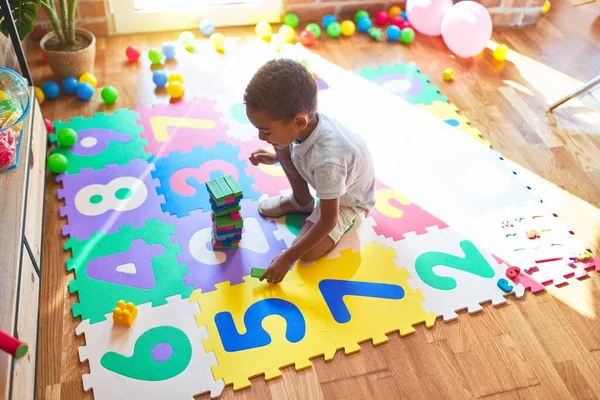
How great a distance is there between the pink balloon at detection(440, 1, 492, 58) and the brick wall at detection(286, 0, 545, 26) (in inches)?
12.5

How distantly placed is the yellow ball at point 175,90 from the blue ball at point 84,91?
28cm

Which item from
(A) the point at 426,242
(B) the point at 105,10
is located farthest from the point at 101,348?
(B) the point at 105,10

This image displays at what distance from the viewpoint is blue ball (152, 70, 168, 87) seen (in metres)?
2.24

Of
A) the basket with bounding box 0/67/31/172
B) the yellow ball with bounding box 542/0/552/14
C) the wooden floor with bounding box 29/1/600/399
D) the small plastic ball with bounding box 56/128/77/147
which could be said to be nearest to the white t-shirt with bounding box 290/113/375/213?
the wooden floor with bounding box 29/1/600/399

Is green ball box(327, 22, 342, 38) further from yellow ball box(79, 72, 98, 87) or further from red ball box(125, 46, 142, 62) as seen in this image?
yellow ball box(79, 72, 98, 87)

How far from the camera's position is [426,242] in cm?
175

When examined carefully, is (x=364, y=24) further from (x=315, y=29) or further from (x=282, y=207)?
(x=282, y=207)

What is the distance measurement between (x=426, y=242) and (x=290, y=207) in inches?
16.7

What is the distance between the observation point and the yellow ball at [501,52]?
2529 mm

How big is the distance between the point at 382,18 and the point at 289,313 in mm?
1703

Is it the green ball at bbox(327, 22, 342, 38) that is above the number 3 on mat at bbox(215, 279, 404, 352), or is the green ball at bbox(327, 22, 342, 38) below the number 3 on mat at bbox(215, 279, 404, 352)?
above

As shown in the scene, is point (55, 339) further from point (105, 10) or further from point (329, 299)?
point (105, 10)

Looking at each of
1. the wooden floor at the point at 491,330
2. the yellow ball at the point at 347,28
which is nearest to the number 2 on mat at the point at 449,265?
the wooden floor at the point at 491,330

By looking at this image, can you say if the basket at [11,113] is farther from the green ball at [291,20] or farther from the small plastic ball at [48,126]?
the green ball at [291,20]
